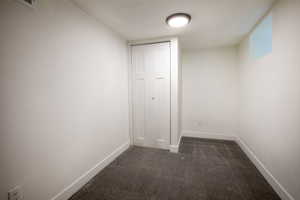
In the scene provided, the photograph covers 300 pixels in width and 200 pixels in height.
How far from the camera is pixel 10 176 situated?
39.9 inches

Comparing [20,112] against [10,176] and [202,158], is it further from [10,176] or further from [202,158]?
[202,158]

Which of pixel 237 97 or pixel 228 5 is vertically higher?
pixel 228 5

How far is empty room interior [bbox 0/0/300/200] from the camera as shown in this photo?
44.0 inches

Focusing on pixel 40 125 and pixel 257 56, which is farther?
pixel 257 56

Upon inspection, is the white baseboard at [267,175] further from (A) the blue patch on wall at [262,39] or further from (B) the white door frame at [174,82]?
(A) the blue patch on wall at [262,39]

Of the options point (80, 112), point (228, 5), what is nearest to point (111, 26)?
point (80, 112)

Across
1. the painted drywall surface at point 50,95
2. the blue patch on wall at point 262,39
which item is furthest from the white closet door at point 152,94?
the blue patch on wall at point 262,39

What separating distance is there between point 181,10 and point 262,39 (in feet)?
4.30

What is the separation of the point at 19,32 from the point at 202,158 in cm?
293

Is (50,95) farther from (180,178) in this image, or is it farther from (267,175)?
(267,175)

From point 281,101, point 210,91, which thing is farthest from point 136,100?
point 281,101

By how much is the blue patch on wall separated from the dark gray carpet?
178 cm

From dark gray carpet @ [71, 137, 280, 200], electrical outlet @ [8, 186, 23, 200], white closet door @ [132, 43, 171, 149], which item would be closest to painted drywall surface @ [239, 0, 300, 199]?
dark gray carpet @ [71, 137, 280, 200]

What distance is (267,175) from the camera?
1721 mm
